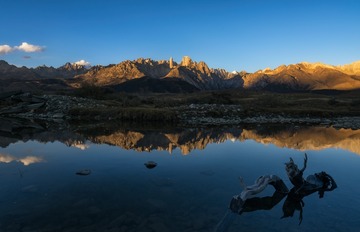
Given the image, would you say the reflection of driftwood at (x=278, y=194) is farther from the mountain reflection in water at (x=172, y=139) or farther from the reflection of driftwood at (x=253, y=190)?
the mountain reflection in water at (x=172, y=139)

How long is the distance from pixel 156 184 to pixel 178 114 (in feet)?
124

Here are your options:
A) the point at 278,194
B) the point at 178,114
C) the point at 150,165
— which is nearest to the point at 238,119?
the point at 178,114

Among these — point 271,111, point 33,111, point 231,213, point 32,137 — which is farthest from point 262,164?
point 33,111

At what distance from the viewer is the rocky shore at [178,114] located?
5009 cm

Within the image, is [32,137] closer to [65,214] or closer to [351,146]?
[65,214]

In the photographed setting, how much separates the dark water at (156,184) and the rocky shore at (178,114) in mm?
20842

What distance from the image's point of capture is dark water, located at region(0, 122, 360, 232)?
10750 millimetres

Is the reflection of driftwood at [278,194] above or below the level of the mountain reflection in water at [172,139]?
above

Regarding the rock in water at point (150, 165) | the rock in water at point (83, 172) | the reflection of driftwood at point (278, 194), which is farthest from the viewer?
the rock in water at point (150, 165)

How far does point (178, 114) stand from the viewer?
5278 centimetres

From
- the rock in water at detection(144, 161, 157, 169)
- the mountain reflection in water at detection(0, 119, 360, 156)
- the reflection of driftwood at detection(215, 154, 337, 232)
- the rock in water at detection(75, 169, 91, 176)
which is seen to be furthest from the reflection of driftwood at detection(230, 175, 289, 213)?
the mountain reflection in water at detection(0, 119, 360, 156)

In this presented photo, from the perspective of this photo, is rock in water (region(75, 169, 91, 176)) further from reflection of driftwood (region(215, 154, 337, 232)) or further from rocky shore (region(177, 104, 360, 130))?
rocky shore (region(177, 104, 360, 130))

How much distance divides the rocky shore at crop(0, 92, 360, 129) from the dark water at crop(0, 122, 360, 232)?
20.8 m

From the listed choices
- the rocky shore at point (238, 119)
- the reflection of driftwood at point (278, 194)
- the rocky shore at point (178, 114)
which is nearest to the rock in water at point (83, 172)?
the reflection of driftwood at point (278, 194)
